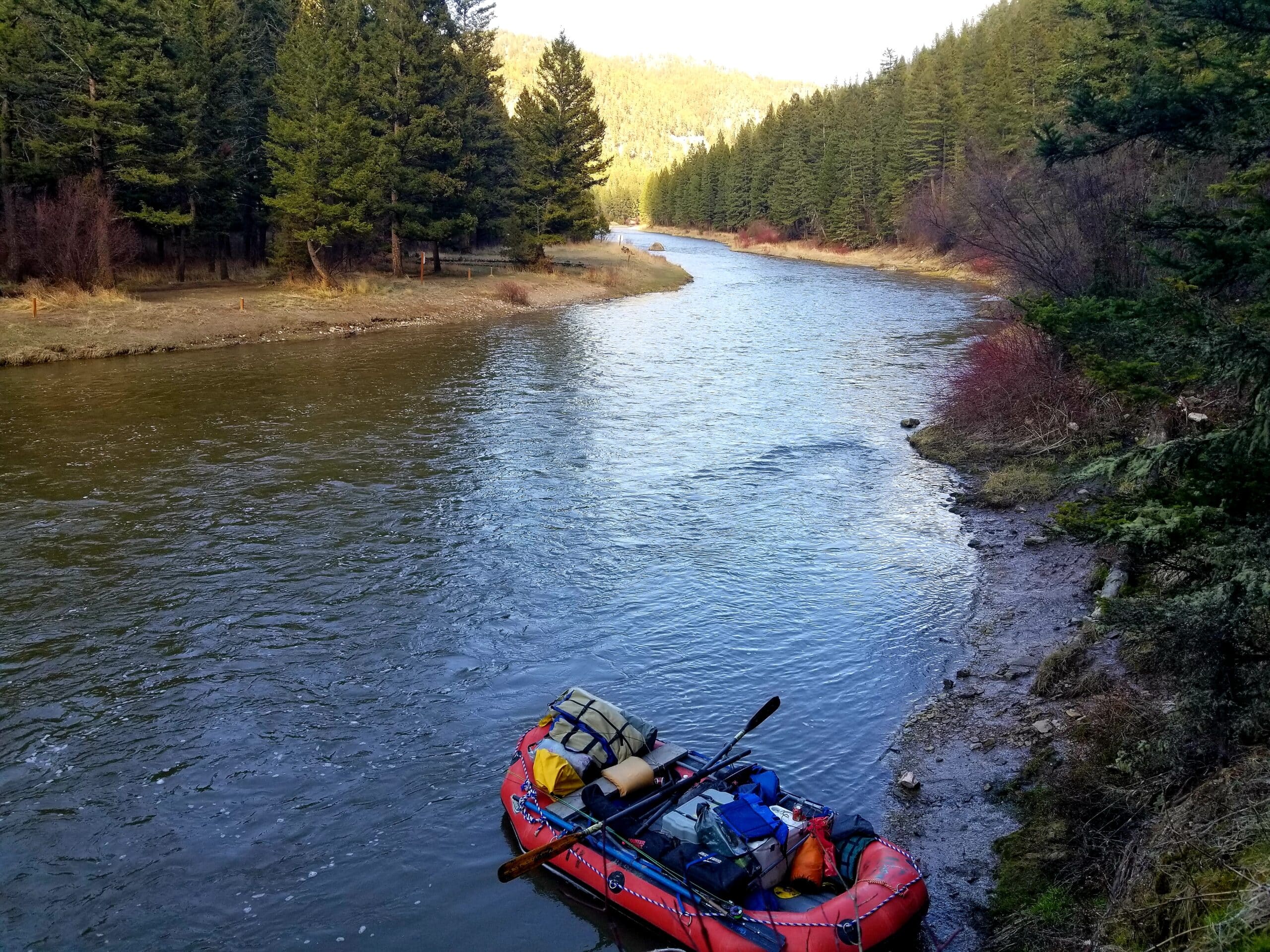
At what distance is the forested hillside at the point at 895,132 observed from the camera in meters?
63.5

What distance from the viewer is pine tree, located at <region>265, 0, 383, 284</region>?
41.2 m

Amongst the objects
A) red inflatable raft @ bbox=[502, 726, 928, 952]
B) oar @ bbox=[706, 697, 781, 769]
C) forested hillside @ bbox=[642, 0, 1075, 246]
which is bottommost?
red inflatable raft @ bbox=[502, 726, 928, 952]

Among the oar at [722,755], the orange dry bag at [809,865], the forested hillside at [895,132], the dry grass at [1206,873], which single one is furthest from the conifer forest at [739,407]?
the forested hillside at [895,132]

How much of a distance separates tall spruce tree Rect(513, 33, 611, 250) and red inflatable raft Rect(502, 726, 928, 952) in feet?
162

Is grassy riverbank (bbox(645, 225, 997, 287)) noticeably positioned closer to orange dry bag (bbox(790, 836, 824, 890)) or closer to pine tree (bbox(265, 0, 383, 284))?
pine tree (bbox(265, 0, 383, 284))

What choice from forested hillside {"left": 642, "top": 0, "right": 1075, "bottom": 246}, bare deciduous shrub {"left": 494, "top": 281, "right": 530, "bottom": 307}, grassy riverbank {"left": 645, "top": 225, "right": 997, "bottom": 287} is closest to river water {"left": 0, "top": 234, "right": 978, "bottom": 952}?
bare deciduous shrub {"left": 494, "top": 281, "right": 530, "bottom": 307}

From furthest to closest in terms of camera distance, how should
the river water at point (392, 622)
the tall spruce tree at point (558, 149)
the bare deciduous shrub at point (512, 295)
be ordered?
the tall spruce tree at point (558, 149) < the bare deciduous shrub at point (512, 295) < the river water at point (392, 622)

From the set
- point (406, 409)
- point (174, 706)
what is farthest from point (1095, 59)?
point (174, 706)

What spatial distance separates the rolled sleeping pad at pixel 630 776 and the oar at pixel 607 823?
0.64ft

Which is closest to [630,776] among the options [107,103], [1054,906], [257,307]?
[1054,906]

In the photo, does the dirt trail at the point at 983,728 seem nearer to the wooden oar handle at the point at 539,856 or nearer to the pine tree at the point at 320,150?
the wooden oar handle at the point at 539,856

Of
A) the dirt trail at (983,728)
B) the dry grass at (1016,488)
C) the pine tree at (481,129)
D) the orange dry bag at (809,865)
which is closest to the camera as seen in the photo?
the orange dry bag at (809,865)

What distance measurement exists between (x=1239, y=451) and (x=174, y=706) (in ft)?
37.1

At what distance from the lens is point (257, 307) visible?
39.1 m
